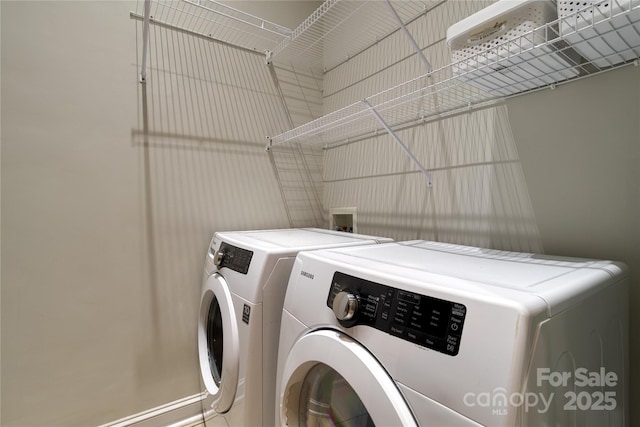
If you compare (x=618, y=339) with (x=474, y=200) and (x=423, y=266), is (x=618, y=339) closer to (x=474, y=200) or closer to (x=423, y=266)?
(x=423, y=266)

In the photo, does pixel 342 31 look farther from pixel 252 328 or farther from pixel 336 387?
pixel 336 387

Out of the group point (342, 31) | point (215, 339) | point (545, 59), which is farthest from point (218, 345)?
point (342, 31)

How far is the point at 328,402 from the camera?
78 centimetres

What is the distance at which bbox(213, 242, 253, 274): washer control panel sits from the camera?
A: 43.1 inches

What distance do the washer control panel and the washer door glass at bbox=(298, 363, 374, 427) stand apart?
437 millimetres

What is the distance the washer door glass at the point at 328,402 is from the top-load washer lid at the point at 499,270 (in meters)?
Answer: 0.29

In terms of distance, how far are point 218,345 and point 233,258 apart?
0.46 m

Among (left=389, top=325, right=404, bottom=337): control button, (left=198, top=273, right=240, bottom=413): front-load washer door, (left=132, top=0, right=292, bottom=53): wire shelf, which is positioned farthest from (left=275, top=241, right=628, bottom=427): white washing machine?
(left=132, top=0, right=292, bottom=53): wire shelf

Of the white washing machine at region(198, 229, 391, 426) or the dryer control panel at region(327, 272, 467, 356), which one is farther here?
the white washing machine at region(198, 229, 391, 426)

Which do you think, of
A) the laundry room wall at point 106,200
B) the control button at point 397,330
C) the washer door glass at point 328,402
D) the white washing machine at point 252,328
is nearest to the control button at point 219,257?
the white washing machine at point 252,328

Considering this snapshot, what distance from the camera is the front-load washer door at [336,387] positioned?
0.53m

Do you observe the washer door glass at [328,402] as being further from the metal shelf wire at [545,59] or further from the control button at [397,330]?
the metal shelf wire at [545,59]

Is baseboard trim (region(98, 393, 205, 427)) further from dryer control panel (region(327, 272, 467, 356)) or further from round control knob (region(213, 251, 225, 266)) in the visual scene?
dryer control panel (region(327, 272, 467, 356))

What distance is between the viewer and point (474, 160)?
1182mm
